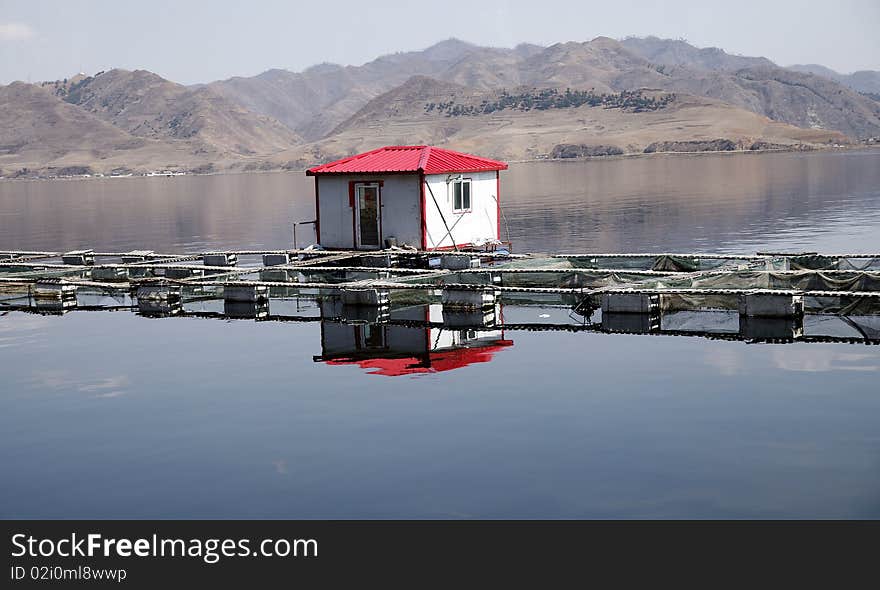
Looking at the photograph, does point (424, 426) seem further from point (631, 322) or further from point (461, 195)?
point (461, 195)

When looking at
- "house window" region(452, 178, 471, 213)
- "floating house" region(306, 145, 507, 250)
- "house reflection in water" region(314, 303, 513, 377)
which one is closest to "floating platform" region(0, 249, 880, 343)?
"house reflection in water" region(314, 303, 513, 377)

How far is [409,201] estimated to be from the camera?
40906mm

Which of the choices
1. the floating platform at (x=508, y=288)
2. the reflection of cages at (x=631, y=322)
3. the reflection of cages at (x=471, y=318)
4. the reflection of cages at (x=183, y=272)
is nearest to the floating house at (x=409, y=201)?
the floating platform at (x=508, y=288)

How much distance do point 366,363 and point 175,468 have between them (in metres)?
8.75

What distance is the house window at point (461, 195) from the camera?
137ft

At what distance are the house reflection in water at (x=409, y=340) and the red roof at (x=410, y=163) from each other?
7.43 metres

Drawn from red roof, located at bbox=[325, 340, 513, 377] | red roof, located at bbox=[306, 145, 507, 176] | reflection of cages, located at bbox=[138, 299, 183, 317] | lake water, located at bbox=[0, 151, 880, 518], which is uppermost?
red roof, located at bbox=[306, 145, 507, 176]

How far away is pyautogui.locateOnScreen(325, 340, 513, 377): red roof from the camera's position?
998 inches

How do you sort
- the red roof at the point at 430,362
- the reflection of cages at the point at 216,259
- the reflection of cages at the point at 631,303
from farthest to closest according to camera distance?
the reflection of cages at the point at 216,259 → the reflection of cages at the point at 631,303 → the red roof at the point at 430,362

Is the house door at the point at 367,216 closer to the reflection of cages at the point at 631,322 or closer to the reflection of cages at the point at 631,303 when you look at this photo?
the reflection of cages at the point at 631,303

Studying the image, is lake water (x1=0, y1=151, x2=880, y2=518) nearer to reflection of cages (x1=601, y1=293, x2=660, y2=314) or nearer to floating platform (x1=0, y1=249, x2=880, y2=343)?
floating platform (x1=0, y1=249, x2=880, y2=343)

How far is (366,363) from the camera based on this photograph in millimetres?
26328

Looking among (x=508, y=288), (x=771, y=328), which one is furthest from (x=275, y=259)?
(x=771, y=328)

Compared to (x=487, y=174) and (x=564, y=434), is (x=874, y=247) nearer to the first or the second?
(x=487, y=174)
